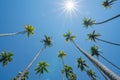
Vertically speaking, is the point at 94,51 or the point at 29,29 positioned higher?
the point at 29,29

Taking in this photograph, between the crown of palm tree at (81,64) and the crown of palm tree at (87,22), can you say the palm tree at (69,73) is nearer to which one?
the crown of palm tree at (81,64)

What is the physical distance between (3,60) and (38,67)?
11143 millimetres

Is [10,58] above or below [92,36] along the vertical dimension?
below

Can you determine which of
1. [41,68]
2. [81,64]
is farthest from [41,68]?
[81,64]

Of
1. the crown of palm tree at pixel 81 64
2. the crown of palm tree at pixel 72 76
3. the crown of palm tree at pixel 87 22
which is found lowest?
the crown of palm tree at pixel 72 76

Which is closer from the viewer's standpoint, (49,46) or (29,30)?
(29,30)

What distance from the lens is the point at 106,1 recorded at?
39.7 metres

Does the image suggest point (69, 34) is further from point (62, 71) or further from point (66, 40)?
point (62, 71)

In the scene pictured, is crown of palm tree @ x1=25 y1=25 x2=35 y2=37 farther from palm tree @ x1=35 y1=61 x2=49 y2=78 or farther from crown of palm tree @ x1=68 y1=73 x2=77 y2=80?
crown of palm tree @ x1=68 y1=73 x2=77 y2=80

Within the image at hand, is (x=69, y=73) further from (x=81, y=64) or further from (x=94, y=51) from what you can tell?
(x=94, y=51)

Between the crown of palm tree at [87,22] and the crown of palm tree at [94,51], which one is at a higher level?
the crown of palm tree at [87,22]

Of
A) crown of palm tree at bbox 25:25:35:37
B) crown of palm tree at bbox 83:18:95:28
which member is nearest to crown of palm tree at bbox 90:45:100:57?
crown of palm tree at bbox 83:18:95:28

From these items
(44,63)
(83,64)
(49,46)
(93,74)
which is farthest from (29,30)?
(93,74)

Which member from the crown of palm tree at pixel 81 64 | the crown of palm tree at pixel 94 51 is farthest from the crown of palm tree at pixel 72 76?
the crown of palm tree at pixel 94 51
